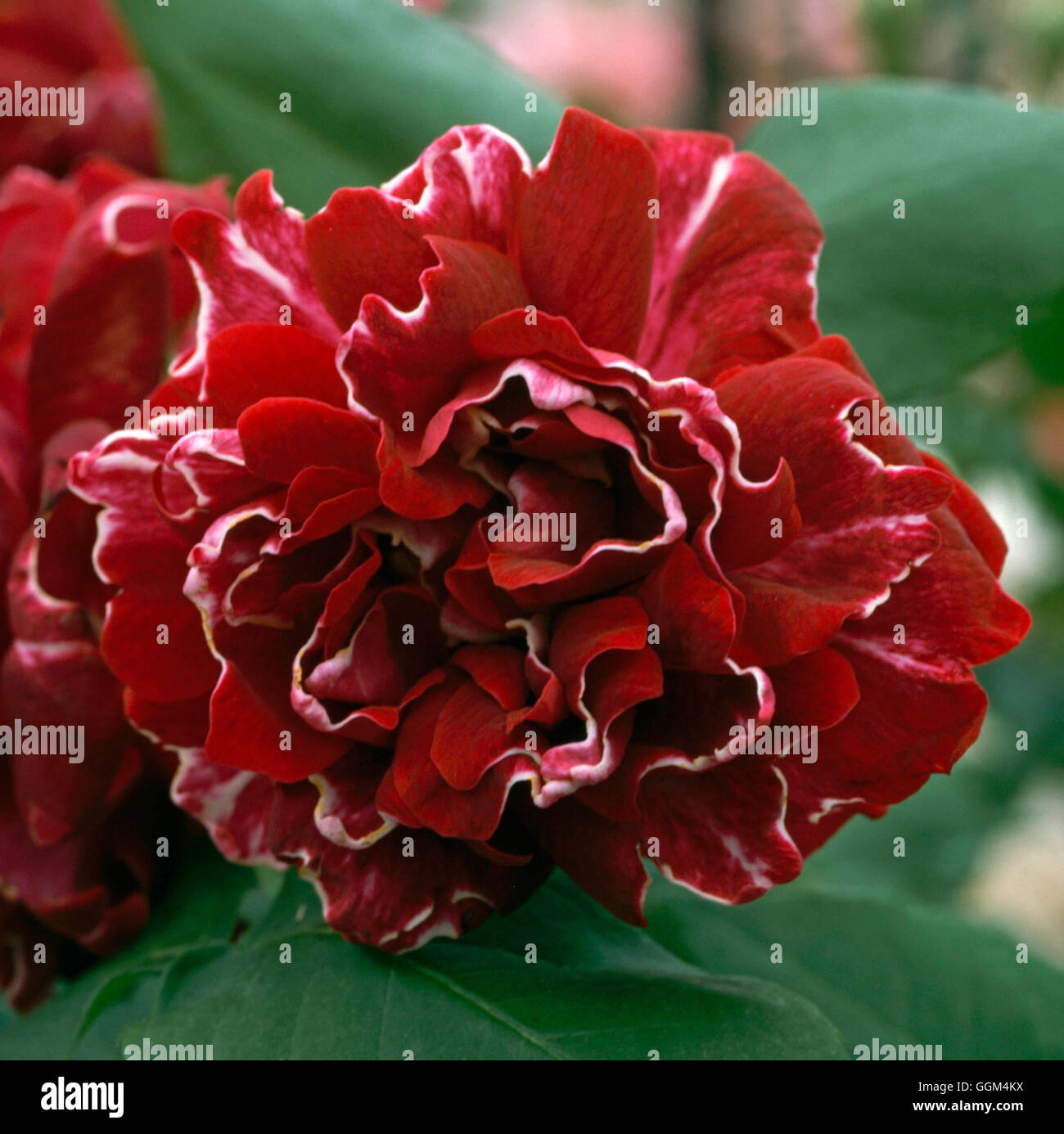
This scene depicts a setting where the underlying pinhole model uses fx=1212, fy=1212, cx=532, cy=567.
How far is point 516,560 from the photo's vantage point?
0.81ft

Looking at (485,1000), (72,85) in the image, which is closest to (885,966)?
(485,1000)

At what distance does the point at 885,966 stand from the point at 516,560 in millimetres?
234

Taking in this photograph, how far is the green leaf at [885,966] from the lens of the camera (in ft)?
1.19

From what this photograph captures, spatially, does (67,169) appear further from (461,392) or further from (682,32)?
(682,32)

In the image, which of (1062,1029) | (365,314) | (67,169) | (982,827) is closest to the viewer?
(365,314)

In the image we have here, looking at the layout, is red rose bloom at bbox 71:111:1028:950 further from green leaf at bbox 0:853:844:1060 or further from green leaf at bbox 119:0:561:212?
green leaf at bbox 119:0:561:212

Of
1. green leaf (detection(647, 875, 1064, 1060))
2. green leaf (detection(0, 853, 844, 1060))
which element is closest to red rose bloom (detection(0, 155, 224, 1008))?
green leaf (detection(0, 853, 844, 1060))

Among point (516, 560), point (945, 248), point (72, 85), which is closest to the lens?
point (516, 560)

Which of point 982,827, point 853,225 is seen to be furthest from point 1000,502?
point 853,225

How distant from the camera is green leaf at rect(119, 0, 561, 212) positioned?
40cm

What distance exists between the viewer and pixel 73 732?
0.31 meters

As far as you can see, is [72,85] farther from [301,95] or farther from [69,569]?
[69,569]

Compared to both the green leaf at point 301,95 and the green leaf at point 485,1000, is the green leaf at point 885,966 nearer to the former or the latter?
the green leaf at point 485,1000

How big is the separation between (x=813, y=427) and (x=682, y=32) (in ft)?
3.88
